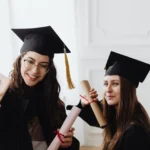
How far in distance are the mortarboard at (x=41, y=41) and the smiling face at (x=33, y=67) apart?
4 cm

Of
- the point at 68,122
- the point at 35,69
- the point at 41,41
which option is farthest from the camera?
the point at 41,41

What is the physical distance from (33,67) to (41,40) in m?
0.19

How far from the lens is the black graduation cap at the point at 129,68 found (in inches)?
68.7

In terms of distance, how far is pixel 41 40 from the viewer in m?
1.77

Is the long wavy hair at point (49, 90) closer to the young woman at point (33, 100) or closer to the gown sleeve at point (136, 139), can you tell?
the young woman at point (33, 100)

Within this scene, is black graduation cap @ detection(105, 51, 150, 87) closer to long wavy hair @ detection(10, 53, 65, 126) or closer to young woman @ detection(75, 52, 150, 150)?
young woman @ detection(75, 52, 150, 150)

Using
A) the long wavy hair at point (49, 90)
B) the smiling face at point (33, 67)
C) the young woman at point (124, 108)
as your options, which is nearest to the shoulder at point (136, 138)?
the young woman at point (124, 108)

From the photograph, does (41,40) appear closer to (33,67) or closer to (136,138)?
Answer: (33,67)

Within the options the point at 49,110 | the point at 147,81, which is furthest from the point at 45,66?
the point at 147,81

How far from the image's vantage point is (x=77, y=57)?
10.0 ft

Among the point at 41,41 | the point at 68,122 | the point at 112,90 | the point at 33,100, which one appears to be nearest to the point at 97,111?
the point at 112,90

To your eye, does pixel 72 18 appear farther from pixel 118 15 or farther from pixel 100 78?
pixel 100 78

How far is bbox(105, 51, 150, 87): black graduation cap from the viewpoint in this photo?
1.74m

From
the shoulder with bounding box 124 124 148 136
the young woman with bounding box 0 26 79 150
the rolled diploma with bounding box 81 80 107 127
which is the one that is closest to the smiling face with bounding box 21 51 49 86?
the young woman with bounding box 0 26 79 150
